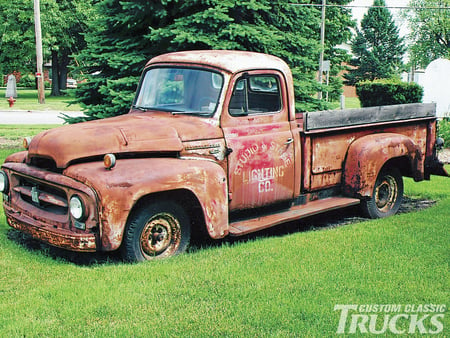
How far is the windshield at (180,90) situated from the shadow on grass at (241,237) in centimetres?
140

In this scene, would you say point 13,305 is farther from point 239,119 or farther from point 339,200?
point 339,200

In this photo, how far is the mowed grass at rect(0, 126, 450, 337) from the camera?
4113 mm

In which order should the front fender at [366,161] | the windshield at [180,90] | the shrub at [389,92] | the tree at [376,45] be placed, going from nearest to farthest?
the windshield at [180,90], the front fender at [366,161], the shrub at [389,92], the tree at [376,45]

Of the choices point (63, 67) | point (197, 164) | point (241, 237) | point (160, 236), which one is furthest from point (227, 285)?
point (63, 67)

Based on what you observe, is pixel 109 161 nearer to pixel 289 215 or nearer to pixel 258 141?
pixel 258 141

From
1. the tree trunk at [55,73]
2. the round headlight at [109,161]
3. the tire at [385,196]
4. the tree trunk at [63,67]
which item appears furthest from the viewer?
the tree trunk at [63,67]

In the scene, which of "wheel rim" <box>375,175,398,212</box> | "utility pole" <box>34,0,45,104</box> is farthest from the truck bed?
"utility pole" <box>34,0,45,104</box>

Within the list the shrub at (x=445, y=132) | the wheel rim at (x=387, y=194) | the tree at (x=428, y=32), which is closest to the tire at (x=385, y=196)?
the wheel rim at (x=387, y=194)

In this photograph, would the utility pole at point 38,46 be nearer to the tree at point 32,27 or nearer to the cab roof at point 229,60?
the tree at point 32,27

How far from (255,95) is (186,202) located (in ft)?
5.01

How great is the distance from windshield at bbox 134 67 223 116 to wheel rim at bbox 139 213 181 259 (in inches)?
49.6

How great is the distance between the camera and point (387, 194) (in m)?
7.95

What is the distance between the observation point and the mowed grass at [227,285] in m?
4.11

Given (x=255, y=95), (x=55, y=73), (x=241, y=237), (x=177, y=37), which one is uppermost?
(x=55, y=73)
